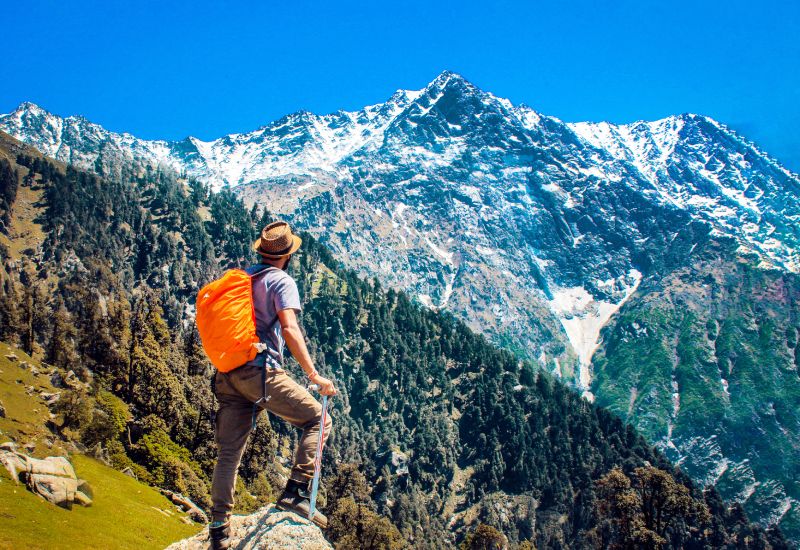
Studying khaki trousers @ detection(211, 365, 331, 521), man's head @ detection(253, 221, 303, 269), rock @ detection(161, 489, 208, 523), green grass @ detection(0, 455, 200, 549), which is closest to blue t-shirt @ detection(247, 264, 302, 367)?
khaki trousers @ detection(211, 365, 331, 521)

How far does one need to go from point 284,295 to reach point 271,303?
390 millimetres

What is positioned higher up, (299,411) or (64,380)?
(299,411)

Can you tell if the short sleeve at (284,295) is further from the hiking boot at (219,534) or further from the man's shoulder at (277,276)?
the hiking boot at (219,534)

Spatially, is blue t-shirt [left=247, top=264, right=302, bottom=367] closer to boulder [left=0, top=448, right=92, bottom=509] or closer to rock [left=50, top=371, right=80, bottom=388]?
boulder [left=0, top=448, right=92, bottom=509]

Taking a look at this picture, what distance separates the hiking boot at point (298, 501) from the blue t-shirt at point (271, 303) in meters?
2.55

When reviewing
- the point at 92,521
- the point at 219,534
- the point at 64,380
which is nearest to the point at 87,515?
the point at 92,521

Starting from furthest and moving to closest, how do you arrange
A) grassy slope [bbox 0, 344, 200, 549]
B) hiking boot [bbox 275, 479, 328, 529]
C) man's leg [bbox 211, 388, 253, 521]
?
grassy slope [bbox 0, 344, 200, 549]
hiking boot [bbox 275, 479, 328, 529]
man's leg [bbox 211, 388, 253, 521]

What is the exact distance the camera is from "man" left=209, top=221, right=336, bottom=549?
1063 centimetres

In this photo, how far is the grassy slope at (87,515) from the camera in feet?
62.3

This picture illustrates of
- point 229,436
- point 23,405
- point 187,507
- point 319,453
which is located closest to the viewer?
point 319,453

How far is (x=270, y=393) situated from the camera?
10758mm

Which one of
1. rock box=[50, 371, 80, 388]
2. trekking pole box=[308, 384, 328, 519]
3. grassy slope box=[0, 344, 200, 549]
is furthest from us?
rock box=[50, 371, 80, 388]

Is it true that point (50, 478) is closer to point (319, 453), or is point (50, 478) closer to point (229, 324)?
point (319, 453)

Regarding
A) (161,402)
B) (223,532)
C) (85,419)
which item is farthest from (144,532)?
(161,402)
